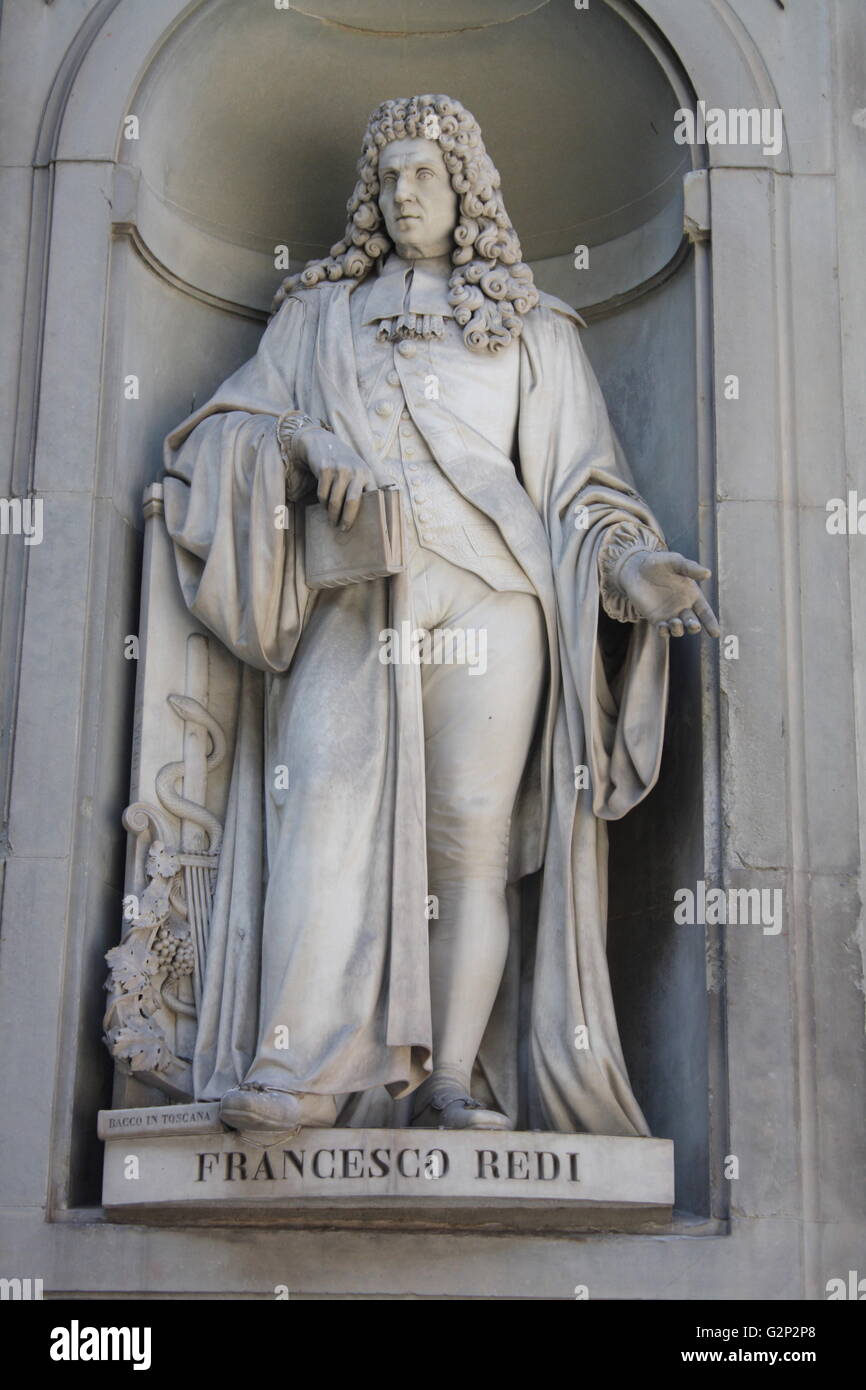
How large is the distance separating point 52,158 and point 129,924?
260 centimetres

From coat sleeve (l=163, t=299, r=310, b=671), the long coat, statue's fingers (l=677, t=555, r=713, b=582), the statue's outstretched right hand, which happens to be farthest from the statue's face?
statue's fingers (l=677, t=555, r=713, b=582)

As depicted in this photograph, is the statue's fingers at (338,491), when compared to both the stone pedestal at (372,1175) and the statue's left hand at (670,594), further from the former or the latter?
the stone pedestal at (372,1175)

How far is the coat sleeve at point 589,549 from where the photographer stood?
7.34 meters

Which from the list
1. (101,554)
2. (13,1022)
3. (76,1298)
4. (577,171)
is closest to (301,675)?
(101,554)

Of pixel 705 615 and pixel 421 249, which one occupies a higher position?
pixel 421 249

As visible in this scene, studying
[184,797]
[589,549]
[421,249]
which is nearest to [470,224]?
[421,249]

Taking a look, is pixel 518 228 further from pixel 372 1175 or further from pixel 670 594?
pixel 372 1175

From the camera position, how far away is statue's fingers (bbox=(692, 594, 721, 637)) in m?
7.14

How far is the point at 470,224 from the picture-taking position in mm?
7984

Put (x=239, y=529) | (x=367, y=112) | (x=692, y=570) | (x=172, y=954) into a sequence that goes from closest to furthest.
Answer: (x=692, y=570) → (x=172, y=954) → (x=239, y=529) → (x=367, y=112)

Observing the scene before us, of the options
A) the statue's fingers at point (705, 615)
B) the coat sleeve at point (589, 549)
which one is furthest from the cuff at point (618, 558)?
the statue's fingers at point (705, 615)

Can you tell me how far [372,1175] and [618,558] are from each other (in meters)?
2.04

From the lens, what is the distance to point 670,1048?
7.45 meters

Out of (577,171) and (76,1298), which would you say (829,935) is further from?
(577,171)
